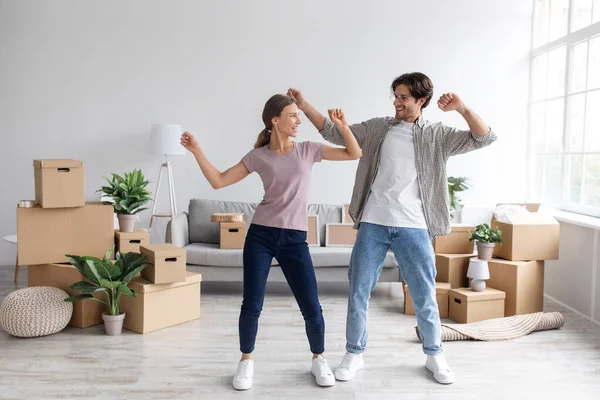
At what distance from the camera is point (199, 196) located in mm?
6129

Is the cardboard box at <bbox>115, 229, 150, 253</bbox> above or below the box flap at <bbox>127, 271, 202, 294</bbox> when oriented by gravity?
above

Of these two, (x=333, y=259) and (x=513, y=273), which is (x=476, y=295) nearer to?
(x=513, y=273)

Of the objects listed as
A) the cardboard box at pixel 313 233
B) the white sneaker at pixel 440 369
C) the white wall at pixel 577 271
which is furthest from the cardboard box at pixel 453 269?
the white sneaker at pixel 440 369

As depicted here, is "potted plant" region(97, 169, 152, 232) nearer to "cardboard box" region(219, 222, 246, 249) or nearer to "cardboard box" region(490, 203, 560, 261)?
"cardboard box" region(219, 222, 246, 249)

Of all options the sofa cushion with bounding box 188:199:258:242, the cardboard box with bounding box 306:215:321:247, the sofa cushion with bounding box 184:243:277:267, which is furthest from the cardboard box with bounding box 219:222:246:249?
the cardboard box with bounding box 306:215:321:247

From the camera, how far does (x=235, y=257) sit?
187 inches

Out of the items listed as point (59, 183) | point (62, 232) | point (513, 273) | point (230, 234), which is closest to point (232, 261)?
point (230, 234)

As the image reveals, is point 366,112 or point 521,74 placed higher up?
point 521,74

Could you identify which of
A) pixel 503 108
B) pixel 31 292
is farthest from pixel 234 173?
pixel 503 108

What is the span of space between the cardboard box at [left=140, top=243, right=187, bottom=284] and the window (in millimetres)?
3086

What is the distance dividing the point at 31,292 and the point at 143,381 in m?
1.17

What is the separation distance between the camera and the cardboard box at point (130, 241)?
4133 millimetres

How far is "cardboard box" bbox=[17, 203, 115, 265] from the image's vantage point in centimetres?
379

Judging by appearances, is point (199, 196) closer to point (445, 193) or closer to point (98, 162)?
point (98, 162)
